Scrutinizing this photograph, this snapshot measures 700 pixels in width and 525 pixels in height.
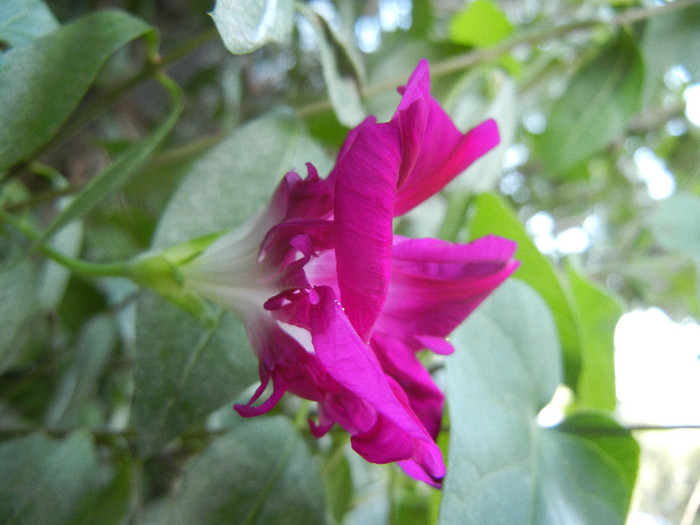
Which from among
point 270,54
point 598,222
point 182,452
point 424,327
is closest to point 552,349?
point 424,327

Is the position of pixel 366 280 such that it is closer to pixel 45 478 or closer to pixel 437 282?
pixel 437 282

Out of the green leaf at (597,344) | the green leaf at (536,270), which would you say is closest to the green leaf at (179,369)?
the green leaf at (536,270)

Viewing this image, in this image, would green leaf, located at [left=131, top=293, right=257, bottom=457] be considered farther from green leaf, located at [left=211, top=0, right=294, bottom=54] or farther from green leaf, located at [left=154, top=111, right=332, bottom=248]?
green leaf, located at [left=211, top=0, right=294, bottom=54]

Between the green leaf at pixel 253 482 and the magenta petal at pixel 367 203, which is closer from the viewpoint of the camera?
the magenta petal at pixel 367 203

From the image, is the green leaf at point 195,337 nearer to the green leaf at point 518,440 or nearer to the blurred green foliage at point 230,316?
the blurred green foliage at point 230,316

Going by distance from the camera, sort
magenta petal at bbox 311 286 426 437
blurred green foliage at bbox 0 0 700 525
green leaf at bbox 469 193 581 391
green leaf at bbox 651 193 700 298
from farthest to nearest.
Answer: green leaf at bbox 651 193 700 298 → green leaf at bbox 469 193 581 391 → blurred green foliage at bbox 0 0 700 525 → magenta petal at bbox 311 286 426 437

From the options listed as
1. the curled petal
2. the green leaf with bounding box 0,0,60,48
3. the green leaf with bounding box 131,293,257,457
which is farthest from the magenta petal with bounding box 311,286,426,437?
the green leaf with bounding box 0,0,60,48

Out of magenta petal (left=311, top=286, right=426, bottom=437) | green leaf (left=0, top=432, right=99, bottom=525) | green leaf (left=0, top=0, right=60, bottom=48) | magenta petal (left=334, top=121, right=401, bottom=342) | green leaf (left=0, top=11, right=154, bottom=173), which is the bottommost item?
green leaf (left=0, top=432, right=99, bottom=525)
